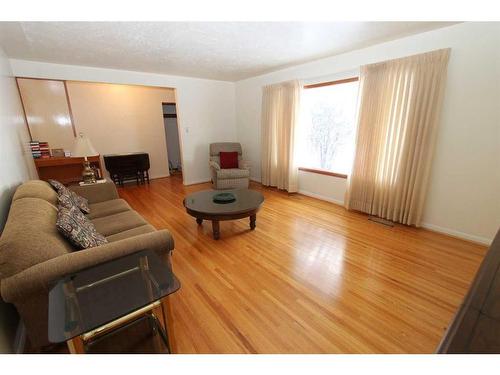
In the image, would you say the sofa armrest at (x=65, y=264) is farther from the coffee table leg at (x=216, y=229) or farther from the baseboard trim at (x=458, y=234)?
the baseboard trim at (x=458, y=234)

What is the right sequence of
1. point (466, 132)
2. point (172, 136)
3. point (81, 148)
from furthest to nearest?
point (172, 136), point (81, 148), point (466, 132)

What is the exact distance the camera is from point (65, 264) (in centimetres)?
113

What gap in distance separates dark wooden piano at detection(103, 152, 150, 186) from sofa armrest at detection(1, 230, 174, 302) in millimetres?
4233

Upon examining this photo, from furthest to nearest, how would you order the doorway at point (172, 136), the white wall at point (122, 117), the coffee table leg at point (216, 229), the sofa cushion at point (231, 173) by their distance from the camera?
the doorway at point (172, 136), the white wall at point (122, 117), the sofa cushion at point (231, 173), the coffee table leg at point (216, 229)

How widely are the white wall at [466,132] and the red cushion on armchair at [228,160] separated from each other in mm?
2890

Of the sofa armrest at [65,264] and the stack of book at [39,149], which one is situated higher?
the stack of book at [39,149]

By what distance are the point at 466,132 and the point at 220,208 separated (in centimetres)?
277

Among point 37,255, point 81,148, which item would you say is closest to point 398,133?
point 37,255

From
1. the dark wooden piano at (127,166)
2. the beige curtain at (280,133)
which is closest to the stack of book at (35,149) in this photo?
the dark wooden piano at (127,166)

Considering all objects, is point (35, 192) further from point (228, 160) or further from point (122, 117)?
point (122, 117)

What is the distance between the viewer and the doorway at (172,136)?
20.5 feet
